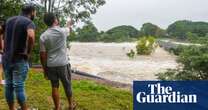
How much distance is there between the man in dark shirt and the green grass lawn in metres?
1.69

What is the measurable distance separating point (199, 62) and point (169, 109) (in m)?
9.28

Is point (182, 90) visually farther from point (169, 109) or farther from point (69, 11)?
point (69, 11)

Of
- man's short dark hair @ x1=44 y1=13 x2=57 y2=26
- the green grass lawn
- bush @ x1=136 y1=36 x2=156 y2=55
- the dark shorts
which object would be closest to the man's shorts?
the dark shorts

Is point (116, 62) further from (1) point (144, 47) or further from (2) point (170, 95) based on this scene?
(2) point (170, 95)

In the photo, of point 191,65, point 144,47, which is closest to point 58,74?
point 191,65

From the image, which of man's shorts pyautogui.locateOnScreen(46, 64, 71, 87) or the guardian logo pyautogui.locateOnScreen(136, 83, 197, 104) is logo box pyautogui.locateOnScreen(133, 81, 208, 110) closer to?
the guardian logo pyautogui.locateOnScreen(136, 83, 197, 104)

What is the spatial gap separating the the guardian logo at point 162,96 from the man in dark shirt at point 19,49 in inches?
64.1

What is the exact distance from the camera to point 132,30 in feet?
188

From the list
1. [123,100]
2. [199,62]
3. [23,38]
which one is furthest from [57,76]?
[199,62]

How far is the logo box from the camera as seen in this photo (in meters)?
8.59

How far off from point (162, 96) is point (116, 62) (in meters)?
27.7

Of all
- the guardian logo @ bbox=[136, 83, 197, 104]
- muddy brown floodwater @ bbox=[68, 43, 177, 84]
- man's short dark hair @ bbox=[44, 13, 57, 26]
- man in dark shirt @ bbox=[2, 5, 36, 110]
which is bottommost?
muddy brown floodwater @ bbox=[68, 43, 177, 84]

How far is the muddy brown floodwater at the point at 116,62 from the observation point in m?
27.9

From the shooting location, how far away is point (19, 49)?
9.16 meters
